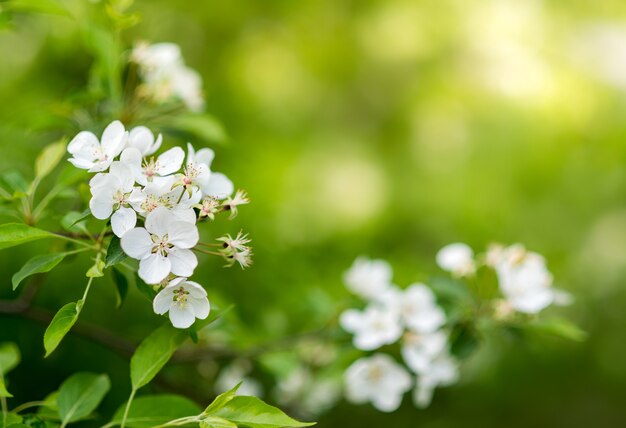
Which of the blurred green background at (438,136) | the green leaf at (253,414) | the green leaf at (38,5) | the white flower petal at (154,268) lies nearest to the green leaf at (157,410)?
the green leaf at (253,414)

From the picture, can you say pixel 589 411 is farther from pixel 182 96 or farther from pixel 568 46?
pixel 182 96

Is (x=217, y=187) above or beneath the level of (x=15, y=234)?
above

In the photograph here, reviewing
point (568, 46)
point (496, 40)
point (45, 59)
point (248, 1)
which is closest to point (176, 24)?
point (248, 1)

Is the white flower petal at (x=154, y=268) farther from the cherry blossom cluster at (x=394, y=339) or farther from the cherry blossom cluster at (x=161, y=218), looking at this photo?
the cherry blossom cluster at (x=394, y=339)

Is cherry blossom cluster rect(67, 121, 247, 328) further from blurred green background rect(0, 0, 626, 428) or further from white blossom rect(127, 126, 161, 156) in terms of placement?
blurred green background rect(0, 0, 626, 428)

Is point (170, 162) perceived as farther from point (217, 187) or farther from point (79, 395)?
point (79, 395)

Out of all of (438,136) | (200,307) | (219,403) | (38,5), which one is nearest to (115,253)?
(200,307)

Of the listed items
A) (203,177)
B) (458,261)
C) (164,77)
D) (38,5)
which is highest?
(164,77)

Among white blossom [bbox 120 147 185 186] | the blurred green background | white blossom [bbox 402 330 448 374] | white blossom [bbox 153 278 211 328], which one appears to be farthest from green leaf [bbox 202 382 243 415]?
the blurred green background
